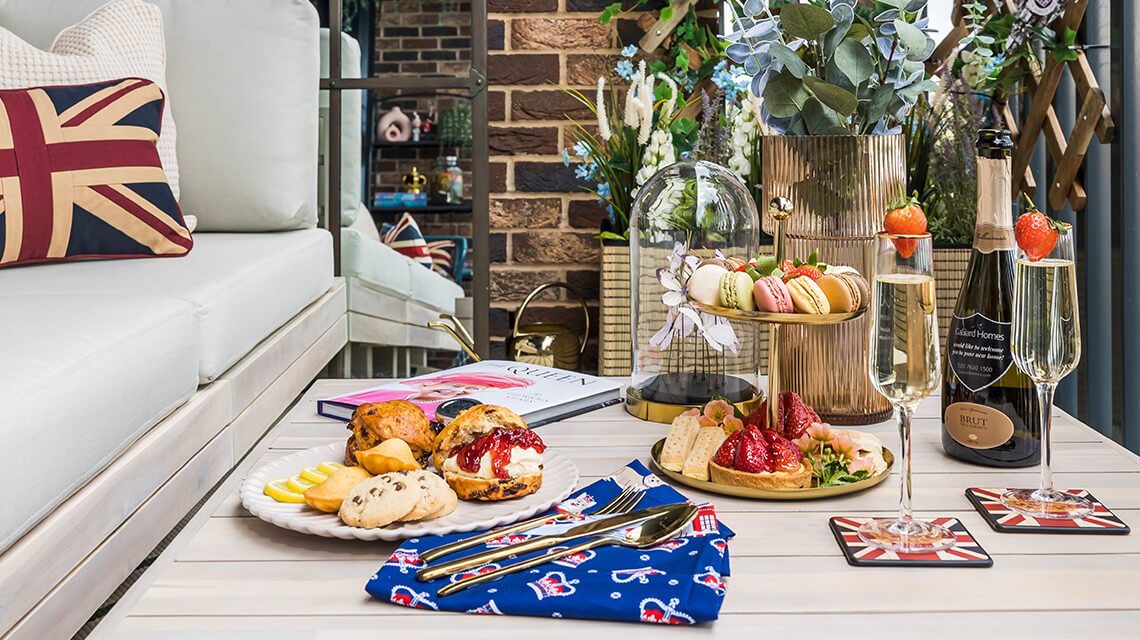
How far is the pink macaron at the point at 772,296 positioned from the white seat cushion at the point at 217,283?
89 cm

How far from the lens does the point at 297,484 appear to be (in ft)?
2.79

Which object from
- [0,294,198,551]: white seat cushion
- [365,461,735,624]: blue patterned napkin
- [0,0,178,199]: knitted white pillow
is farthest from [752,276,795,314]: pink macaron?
[0,0,178,199]: knitted white pillow

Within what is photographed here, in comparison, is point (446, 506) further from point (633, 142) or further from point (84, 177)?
point (633, 142)

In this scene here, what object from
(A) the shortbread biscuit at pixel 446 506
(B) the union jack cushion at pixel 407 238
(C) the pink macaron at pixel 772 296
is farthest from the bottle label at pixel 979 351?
(B) the union jack cushion at pixel 407 238

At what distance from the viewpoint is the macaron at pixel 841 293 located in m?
0.88

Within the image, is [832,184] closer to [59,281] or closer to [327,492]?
[327,492]

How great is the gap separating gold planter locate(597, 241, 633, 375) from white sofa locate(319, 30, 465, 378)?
0.59 meters

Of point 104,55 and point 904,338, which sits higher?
point 104,55

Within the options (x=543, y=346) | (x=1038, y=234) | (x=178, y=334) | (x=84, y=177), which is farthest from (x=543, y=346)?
(x=1038, y=234)

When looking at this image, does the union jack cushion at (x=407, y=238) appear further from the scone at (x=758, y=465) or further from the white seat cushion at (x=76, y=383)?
the scone at (x=758, y=465)

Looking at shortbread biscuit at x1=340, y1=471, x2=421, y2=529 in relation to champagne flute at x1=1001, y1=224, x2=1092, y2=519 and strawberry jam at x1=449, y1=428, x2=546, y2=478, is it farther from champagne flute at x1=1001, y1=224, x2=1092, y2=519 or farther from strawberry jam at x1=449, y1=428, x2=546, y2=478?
champagne flute at x1=1001, y1=224, x2=1092, y2=519

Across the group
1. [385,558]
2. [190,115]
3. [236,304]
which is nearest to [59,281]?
[236,304]

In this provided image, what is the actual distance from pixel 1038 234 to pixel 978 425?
9.6 inches

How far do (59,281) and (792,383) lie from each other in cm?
109
